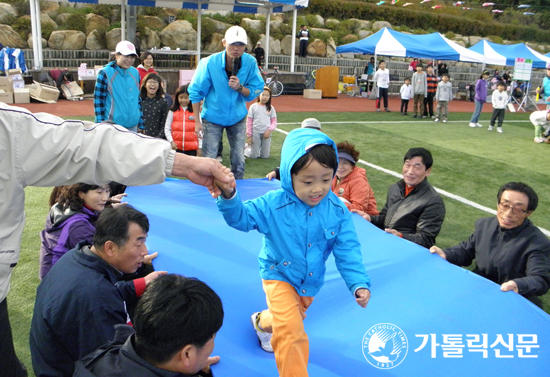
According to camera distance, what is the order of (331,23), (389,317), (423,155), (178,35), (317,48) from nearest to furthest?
(389,317), (423,155), (178,35), (317,48), (331,23)

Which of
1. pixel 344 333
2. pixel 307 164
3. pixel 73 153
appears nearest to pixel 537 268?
pixel 344 333

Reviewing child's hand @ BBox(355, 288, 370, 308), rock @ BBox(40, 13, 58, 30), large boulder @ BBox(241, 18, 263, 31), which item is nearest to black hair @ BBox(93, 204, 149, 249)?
child's hand @ BBox(355, 288, 370, 308)

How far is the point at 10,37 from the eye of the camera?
20.1m

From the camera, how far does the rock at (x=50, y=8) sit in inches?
895

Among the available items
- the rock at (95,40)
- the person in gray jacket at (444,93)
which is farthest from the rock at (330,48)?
the person in gray jacket at (444,93)

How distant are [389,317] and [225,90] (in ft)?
12.6

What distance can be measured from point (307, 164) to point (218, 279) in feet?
4.78

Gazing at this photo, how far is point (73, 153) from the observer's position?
187cm

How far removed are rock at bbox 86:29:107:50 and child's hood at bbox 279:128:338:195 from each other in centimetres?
2130

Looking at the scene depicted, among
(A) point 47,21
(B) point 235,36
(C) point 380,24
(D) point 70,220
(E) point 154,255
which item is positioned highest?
(C) point 380,24

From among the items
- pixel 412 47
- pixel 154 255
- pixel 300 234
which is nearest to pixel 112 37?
pixel 412 47

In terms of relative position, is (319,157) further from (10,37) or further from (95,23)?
(95,23)

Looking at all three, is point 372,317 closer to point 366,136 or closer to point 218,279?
point 218,279

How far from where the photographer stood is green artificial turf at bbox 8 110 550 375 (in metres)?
4.29
